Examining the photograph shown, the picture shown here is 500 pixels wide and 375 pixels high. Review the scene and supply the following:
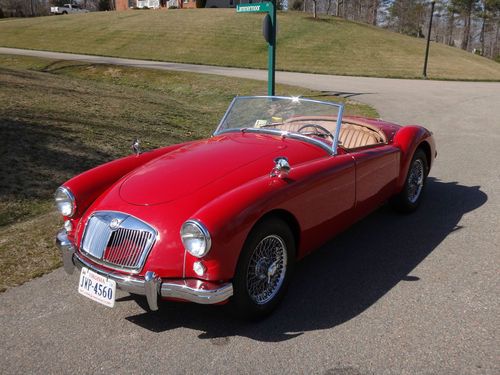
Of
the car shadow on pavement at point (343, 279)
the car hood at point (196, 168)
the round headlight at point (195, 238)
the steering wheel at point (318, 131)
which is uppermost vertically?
the steering wheel at point (318, 131)

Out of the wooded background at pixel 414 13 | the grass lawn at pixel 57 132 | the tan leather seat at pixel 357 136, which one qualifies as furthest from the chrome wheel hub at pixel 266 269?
the wooded background at pixel 414 13

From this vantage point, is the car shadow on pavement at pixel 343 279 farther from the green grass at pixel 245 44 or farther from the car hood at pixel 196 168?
the green grass at pixel 245 44

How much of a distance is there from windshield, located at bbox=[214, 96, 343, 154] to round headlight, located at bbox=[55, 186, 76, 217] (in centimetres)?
164

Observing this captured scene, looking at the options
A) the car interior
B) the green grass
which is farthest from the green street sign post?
the green grass

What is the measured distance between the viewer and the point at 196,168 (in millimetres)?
3553

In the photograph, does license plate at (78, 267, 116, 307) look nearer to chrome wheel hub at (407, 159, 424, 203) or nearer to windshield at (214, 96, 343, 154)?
windshield at (214, 96, 343, 154)

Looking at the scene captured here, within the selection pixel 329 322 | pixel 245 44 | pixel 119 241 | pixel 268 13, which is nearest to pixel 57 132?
pixel 268 13

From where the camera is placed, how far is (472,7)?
6103 cm

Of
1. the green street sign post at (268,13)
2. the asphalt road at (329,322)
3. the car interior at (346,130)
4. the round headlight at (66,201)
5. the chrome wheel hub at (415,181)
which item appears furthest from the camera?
the green street sign post at (268,13)

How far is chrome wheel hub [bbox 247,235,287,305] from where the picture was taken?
3.09 m

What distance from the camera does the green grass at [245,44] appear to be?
26.1 meters

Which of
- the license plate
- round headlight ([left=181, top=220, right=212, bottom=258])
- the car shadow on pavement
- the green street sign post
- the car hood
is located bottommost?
the car shadow on pavement

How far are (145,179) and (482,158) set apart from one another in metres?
6.21

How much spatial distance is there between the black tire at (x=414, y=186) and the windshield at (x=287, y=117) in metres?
1.22
